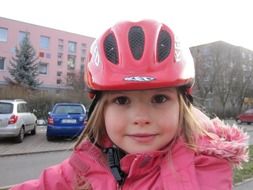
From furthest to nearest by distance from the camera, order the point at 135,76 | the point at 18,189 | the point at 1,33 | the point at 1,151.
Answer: the point at 1,33, the point at 1,151, the point at 18,189, the point at 135,76

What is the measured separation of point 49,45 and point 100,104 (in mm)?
60376

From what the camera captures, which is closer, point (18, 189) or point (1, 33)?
point (18, 189)

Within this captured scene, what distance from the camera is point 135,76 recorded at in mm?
1586

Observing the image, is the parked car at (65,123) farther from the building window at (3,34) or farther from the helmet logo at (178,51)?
the building window at (3,34)

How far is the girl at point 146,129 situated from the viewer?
1574mm

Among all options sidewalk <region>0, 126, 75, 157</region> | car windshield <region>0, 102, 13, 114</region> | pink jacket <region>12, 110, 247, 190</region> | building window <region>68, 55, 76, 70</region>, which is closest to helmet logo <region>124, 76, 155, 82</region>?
pink jacket <region>12, 110, 247, 190</region>

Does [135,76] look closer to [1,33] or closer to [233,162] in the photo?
[233,162]

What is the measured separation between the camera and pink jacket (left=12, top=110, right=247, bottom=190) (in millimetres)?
1520

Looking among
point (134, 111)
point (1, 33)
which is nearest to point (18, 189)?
point (134, 111)

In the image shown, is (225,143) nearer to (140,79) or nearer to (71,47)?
(140,79)

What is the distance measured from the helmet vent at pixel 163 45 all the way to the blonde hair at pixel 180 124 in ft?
0.60

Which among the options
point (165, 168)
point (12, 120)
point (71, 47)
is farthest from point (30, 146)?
point (71, 47)

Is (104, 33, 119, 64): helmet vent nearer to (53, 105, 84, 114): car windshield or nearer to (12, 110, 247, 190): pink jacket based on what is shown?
(12, 110, 247, 190): pink jacket

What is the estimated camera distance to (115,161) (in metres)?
1.74
